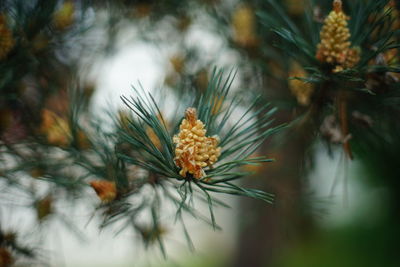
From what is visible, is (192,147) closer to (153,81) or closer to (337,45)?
(337,45)

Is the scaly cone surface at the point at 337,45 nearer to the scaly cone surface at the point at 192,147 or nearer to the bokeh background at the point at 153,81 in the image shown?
the bokeh background at the point at 153,81

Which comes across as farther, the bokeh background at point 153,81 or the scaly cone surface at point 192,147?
the bokeh background at point 153,81

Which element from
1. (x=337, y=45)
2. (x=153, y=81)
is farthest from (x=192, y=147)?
(x=153, y=81)

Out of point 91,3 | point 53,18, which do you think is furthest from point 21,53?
point 91,3

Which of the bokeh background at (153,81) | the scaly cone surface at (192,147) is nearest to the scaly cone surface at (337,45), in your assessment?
the bokeh background at (153,81)

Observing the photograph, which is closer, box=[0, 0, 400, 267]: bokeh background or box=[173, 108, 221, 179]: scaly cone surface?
box=[173, 108, 221, 179]: scaly cone surface

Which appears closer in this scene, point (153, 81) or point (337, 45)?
point (337, 45)

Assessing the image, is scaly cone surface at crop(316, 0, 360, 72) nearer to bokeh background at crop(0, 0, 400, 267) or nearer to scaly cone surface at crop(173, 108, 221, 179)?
bokeh background at crop(0, 0, 400, 267)

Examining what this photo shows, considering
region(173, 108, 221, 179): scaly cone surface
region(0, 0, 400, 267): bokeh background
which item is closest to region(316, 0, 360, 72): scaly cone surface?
region(0, 0, 400, 267): bokeh background

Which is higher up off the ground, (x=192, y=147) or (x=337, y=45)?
(x=337, y=45)

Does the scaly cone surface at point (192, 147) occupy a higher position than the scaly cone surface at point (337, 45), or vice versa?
the scaly cone surface at point (337, 45)

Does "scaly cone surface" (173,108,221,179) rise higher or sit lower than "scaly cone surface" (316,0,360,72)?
lower
